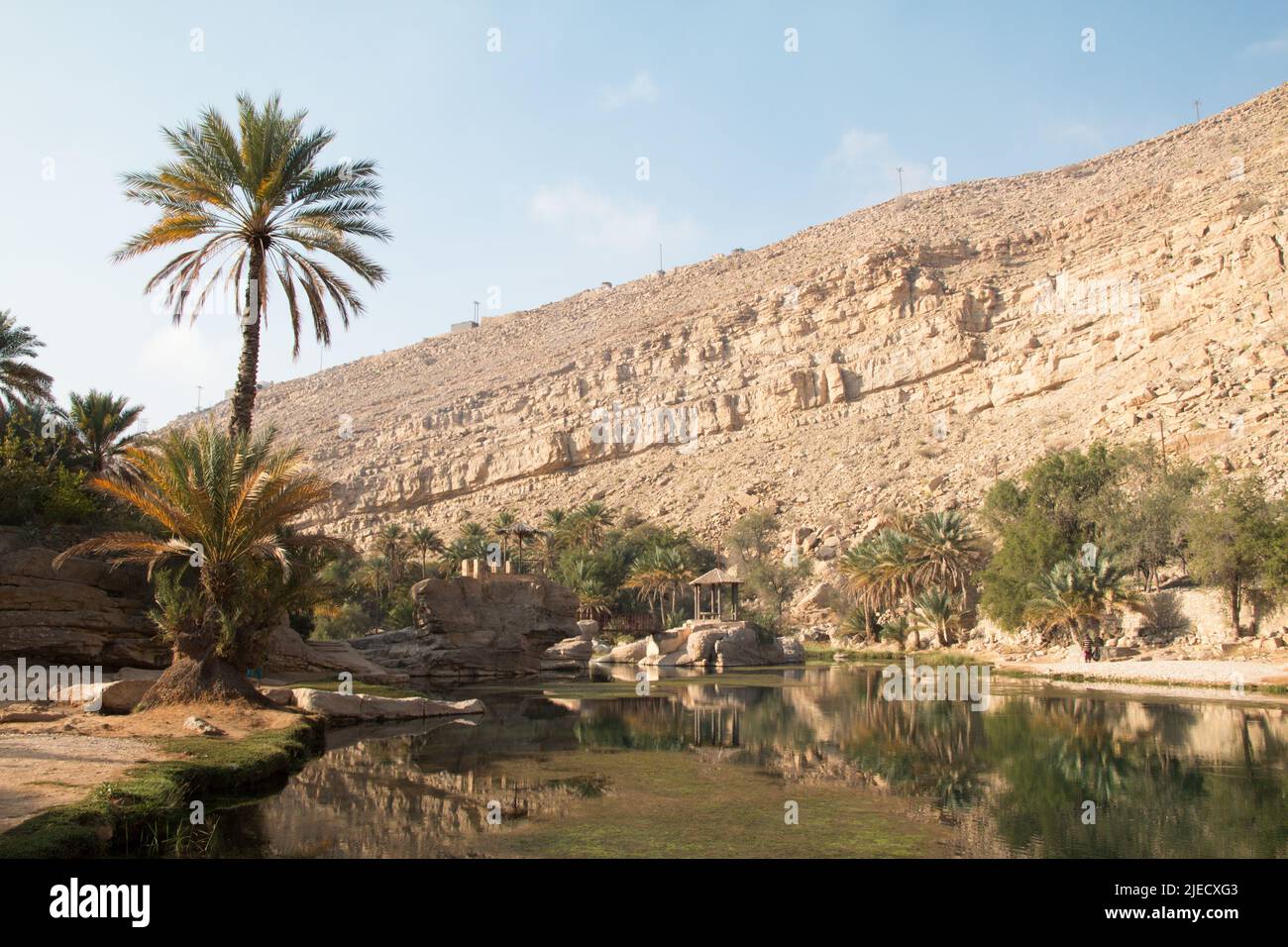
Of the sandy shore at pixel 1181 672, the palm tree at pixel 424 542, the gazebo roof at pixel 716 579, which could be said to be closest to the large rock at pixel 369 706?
the sandy shore at pixel 1181 672

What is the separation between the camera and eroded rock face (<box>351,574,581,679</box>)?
94.3 feet

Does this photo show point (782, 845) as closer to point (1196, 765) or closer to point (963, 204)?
point (1196, 765)

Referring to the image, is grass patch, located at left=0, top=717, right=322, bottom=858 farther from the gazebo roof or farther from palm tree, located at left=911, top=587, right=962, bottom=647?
palm tree, located at left=911, top=587, right=962, bottom=647

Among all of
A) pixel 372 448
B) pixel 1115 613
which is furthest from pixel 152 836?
pixel 372 448

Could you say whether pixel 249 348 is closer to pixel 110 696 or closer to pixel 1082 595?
pixel 110 696

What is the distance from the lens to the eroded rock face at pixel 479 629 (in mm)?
28750

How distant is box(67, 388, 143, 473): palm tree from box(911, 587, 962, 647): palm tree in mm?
33268

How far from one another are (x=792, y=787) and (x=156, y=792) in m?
6.91

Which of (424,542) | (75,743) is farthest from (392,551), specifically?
(75,743)

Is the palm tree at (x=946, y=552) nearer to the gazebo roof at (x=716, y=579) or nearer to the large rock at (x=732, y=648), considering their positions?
the large rock at (x=732, y=648)

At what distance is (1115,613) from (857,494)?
1088 inches

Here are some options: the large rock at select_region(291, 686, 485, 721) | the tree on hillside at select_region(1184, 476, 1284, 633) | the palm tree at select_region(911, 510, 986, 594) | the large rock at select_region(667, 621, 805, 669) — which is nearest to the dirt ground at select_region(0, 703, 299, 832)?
the large rock at select_region(291, 686, 485, 721)

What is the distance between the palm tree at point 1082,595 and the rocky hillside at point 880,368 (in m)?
13.5

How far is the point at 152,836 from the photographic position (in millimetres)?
7535
